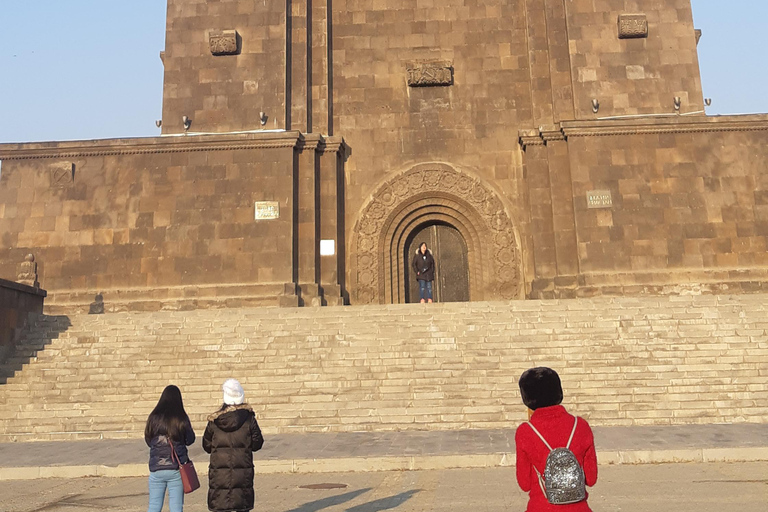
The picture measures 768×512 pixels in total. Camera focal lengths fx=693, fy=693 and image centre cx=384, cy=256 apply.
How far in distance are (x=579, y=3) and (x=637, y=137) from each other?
4.44 metres

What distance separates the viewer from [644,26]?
63.4ft

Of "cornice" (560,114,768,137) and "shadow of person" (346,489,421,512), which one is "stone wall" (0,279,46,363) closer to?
"shadow of person" (346,489,421,512)

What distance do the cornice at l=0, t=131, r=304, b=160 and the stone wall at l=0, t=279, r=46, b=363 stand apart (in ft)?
16.8

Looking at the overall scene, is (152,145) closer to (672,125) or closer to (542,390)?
(672,125)

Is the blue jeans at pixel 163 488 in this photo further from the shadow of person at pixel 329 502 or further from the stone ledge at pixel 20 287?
the stone ledge at pixel 20 287

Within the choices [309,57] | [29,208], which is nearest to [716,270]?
[309,57]

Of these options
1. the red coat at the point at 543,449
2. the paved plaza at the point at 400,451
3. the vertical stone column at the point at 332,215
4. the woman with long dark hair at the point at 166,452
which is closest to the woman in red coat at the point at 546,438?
the red coat at the point at 543,449

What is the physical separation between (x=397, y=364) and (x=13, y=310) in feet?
26.3

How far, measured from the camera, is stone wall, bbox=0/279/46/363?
44.9 feet

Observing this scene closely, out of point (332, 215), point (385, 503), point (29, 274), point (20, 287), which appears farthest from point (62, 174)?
point (385, 503)

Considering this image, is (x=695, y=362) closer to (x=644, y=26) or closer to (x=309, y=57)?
(x=644, y=26)

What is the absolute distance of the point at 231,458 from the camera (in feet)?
15.4

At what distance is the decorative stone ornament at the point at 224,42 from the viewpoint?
1975 cm

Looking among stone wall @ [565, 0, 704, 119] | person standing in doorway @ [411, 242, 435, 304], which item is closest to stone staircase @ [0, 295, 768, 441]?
person standing in doorway @ [411, 242, 435, 304]
